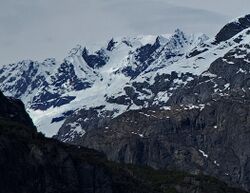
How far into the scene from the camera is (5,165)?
18938 cm

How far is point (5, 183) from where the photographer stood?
18788 centimetres

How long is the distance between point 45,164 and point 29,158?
13.0ft

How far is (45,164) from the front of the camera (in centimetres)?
19938

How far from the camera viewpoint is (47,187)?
19762 cm

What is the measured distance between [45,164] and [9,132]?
29.0 ft

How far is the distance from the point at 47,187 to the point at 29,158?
20.5 ft

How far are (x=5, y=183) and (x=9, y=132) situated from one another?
1466 centimetres

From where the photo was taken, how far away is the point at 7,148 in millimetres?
192000

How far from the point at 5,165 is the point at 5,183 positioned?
3365 millimetres

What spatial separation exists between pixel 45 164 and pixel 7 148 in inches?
400

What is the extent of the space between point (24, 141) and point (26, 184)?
1009 cm

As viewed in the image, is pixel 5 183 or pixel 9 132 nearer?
pixel 5 183

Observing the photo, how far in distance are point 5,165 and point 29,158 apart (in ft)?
26.9
